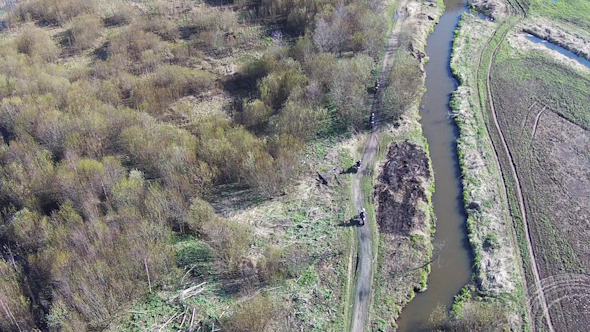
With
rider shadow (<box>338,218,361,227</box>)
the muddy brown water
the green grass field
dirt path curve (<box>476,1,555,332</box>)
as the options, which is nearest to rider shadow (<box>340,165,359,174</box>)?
rider shadow (<box>338,218,361,227</box>)

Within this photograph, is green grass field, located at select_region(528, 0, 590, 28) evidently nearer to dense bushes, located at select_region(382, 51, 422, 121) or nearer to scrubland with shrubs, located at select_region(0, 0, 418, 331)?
scrubland with shrubs, located at select_region(0, 0, 418, 331)

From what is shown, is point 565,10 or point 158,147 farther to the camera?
point 565,10

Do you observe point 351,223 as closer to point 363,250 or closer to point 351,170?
point 363,250

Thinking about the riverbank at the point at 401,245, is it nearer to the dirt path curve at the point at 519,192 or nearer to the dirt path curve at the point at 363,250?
the dirt path curve at the point at 363,250

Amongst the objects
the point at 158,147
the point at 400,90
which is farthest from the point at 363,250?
the point at 400,90

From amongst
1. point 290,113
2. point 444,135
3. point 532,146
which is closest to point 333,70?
point 290,113

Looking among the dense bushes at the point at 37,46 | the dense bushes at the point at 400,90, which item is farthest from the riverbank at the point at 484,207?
the dense bushes at the point at 37,46
